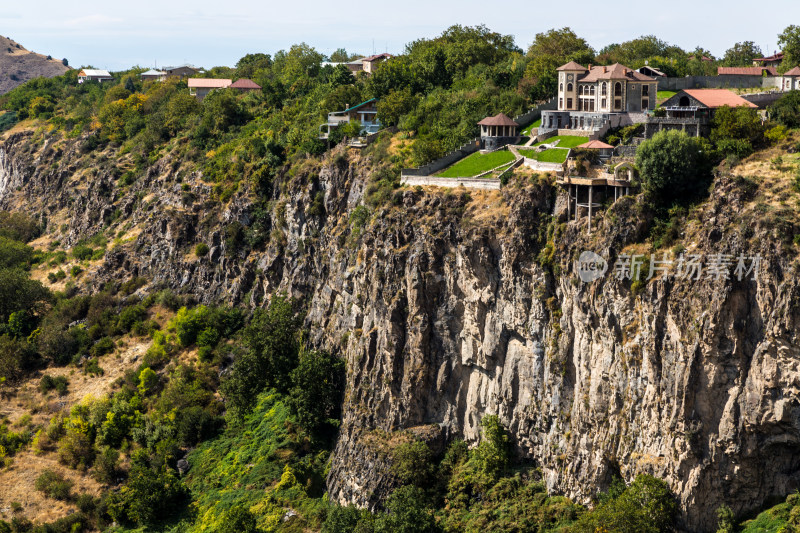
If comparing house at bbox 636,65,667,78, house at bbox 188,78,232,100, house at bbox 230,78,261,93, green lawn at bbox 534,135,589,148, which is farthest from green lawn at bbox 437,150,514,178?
house at bbox 188,78,232,100

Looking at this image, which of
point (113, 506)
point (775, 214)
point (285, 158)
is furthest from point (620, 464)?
point (285, 158)

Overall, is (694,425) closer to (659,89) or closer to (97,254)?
(659,89)

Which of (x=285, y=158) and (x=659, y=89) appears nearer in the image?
(x=659, y=89)

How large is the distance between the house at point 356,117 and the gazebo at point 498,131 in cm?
2128

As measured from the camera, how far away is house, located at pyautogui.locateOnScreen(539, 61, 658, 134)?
8500 cm

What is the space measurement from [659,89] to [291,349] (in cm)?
4187

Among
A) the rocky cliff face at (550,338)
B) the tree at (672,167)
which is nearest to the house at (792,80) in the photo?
the tree at (672,167)

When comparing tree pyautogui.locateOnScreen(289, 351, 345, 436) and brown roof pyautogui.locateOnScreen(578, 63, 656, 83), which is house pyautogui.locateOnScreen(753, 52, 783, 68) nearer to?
brown roof pyautogui.locateOnScreen(578, 63, 656, 83)

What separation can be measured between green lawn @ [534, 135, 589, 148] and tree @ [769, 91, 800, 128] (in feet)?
48.3

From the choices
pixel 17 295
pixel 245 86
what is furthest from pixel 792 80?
pixel 17 295

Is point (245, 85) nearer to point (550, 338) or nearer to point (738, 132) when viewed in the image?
point (550, 338)

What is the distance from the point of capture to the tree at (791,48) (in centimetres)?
10100

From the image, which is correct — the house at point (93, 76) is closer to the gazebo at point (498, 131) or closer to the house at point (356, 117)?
the house at point (356, 117)

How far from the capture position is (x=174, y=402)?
97.9 meters
